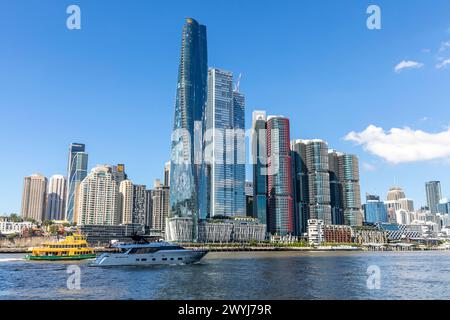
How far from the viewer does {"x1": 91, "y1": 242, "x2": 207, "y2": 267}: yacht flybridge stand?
244 ft

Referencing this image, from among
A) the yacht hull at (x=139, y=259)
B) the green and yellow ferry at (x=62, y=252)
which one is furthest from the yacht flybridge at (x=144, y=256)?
the green and yellow ferry at (x=62, y=252)

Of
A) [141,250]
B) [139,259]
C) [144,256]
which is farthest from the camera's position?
[141,250]

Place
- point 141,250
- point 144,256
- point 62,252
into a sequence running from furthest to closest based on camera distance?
1. point 62,252
2. point 141,250
3. point 144,256

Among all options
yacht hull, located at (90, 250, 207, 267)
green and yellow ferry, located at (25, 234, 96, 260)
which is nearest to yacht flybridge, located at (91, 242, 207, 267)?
yacht hull, located at (90, 250, 207, 267)

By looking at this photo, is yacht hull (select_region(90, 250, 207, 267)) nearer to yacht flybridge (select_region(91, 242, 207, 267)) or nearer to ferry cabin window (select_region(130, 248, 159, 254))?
yacht flybridge (select_region(91, 242, 207, 267))

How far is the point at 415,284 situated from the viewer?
160 ft

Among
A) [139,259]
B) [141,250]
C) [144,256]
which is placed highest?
[141,250]

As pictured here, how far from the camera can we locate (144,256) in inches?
2950

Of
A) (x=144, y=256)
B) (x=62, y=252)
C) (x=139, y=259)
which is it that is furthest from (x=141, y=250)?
(x=62, y=252)

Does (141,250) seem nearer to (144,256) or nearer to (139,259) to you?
(144,256)

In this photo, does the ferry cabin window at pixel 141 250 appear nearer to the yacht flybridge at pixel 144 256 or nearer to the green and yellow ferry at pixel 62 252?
the yacht flybridge at pixel 144 256

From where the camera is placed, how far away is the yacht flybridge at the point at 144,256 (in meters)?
74.3
